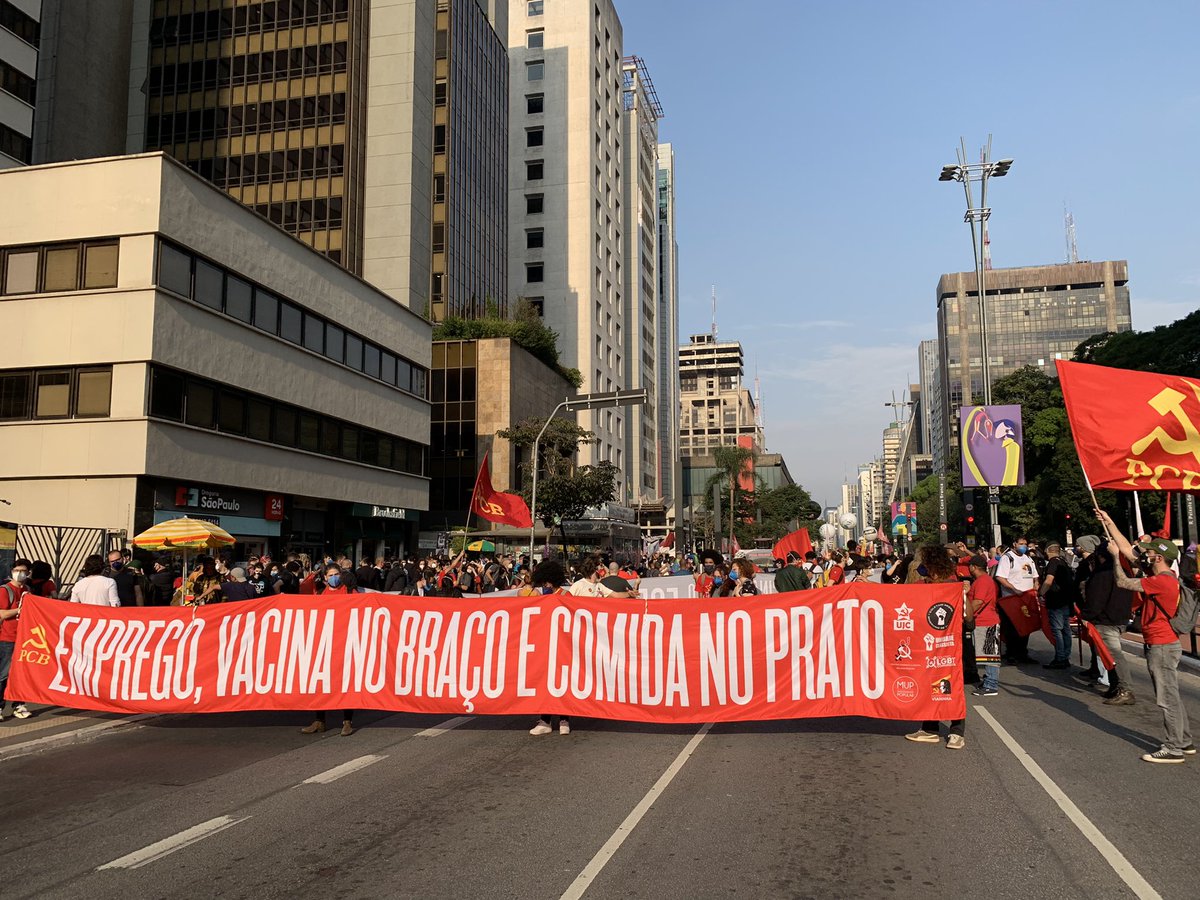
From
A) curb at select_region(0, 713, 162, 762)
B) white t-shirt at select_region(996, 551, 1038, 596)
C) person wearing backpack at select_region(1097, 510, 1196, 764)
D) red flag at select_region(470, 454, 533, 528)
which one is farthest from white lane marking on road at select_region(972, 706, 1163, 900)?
red flag at select_region(470, 454, 533, 528)

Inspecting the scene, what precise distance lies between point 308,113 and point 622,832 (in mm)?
57744

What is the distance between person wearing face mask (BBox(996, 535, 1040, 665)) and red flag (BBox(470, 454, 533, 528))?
42.1 ft

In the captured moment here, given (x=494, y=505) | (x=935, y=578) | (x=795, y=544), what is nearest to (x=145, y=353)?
(x=494, y=505)

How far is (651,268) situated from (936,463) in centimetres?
9697

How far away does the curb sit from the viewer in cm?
869

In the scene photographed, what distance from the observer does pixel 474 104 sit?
6719 centimetres

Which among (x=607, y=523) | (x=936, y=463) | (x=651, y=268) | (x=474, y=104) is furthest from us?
(x=936, y=463)

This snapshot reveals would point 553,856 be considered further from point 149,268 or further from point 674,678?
point 149,268

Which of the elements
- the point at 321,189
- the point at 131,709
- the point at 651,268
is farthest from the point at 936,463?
the point at 131,709

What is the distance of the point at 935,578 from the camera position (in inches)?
363

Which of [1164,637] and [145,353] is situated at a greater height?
[145,353]

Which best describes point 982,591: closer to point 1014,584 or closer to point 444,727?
point 1014,584

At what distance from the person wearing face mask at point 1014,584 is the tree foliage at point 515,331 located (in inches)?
1798

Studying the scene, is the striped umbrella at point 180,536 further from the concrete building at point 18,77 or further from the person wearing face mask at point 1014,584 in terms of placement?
the concrete building at point 18,77
